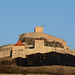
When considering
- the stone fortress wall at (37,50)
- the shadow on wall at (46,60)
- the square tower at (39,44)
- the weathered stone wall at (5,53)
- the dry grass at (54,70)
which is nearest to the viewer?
the dry grass at (54,70)

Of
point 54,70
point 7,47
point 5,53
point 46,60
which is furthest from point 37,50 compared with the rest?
point 7,47

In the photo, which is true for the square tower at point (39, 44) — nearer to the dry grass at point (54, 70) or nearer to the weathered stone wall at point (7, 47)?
the dry grass at point (54, 70)

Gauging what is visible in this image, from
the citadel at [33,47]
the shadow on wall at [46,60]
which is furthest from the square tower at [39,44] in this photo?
the shadow on wall at [46,60]

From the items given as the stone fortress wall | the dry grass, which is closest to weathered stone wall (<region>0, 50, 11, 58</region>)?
the stone fortress wall

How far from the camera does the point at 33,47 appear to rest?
108375 millimetres

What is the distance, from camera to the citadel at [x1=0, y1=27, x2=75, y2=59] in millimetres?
103500

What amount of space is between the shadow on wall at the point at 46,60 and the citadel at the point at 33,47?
129 centimetres

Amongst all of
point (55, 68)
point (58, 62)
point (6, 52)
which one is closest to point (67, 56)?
point (58, 62)

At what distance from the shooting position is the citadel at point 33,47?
10350cm

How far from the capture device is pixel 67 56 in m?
106

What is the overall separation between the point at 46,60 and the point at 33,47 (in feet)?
24.9

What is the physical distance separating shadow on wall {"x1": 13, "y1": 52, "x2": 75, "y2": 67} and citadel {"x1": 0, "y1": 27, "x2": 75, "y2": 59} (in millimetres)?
1287

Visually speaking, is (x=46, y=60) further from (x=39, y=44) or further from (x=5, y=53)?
(x=5, y=53)

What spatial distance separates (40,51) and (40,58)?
222cm
